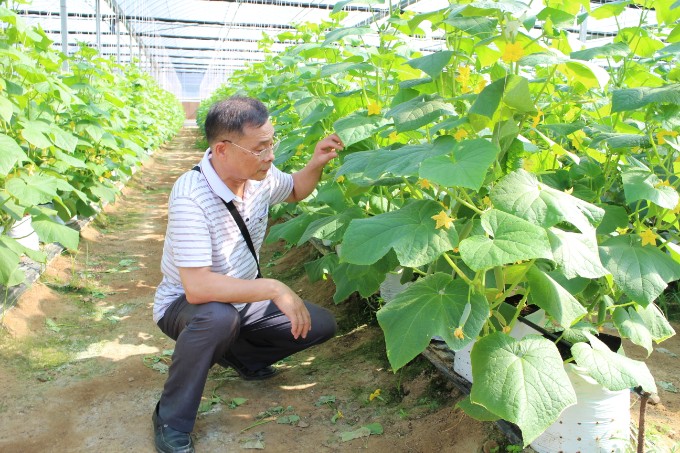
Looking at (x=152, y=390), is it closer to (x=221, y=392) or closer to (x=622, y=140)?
(x=221, y=392)

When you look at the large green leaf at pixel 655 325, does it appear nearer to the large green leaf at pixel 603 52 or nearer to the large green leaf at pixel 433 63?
the large green leaf at pixel 603 52

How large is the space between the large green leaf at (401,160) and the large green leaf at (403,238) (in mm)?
133

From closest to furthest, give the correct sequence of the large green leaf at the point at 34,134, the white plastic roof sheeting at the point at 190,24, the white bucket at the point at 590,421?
the white bucket at the point at 590,421 → the large green leaf at the point at 34,134 → the white plastic roof sheeting at the point at 190,24

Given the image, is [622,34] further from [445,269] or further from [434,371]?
[434,371]

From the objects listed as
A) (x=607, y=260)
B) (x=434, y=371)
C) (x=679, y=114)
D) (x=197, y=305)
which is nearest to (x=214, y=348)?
(x=197, y=305)

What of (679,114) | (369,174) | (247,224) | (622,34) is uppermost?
(622,34)

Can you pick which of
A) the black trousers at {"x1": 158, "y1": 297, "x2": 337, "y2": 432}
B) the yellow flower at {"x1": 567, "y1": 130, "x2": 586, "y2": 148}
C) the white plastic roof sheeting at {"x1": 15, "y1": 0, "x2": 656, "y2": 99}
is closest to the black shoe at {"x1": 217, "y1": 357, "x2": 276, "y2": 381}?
the black trousers at {"x1": 158, "y1": 297, "x2": 337, "y2": 432}

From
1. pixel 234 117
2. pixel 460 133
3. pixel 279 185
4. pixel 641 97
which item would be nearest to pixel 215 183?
pixel 234 117

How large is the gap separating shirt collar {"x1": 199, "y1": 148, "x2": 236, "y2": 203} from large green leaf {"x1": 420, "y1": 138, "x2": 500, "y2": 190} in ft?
3.73

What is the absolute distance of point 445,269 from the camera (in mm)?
2121

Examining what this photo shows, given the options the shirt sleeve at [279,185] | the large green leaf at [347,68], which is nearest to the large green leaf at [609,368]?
the large green leaf at [347,68]

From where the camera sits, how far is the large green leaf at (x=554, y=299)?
66.4 inches

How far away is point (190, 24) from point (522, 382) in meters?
22.4

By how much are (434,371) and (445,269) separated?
2.42 ft
